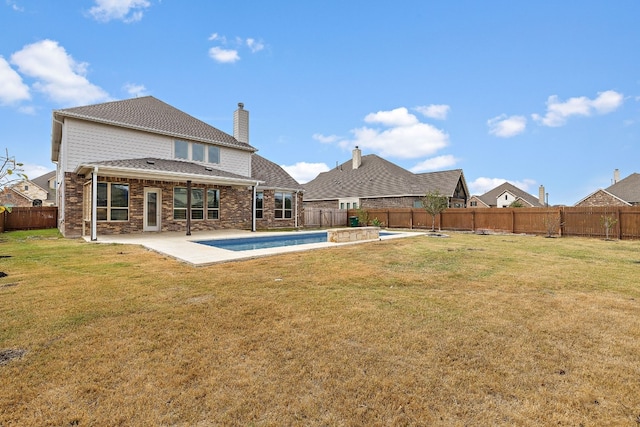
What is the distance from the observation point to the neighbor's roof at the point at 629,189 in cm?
3306

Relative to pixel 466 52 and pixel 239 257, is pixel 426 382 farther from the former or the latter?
pixel 466 52

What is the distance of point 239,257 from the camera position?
8109mm

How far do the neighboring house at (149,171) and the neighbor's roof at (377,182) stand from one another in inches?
504

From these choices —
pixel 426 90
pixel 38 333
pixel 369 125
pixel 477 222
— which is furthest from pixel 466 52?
pixel 38 333

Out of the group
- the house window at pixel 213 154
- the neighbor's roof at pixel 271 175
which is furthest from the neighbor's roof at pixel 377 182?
the house window at pixel 213 154

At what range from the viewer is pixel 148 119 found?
1631 centimetres

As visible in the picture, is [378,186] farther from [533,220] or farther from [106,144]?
[106,144]

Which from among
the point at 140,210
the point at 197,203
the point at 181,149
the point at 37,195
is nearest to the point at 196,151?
the point at 181,149

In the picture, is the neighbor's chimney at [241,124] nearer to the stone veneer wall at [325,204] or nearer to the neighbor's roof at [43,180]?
the stone veneer wall at [325,204]

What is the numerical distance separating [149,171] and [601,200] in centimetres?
4683

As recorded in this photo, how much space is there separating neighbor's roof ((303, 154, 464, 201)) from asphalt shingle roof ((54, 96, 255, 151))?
14.8 metres

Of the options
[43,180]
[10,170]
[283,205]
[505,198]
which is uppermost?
[43,180]

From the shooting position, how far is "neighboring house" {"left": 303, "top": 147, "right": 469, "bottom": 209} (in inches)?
1134

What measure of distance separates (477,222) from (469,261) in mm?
13476
